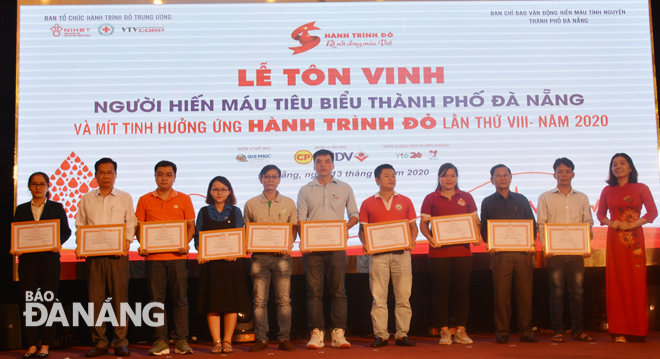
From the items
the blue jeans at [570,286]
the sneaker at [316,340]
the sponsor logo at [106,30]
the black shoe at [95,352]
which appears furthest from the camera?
the sponsor logo at [106,30]

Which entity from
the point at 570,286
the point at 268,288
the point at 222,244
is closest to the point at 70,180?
the point at 222,244

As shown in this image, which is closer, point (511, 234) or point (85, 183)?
point (511, 234)

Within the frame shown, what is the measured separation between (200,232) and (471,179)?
2.54 metres

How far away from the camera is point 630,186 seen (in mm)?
4500

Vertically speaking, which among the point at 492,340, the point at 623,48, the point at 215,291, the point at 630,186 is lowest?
the point at 492,340

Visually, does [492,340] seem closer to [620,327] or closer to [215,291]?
[620,327]

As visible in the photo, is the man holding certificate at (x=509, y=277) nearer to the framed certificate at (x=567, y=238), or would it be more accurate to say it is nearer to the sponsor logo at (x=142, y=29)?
the framed certificate at (x=567, y=238)

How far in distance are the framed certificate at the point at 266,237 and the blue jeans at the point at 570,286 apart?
86.0 inches

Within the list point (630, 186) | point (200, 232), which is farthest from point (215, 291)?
point (630, 186)

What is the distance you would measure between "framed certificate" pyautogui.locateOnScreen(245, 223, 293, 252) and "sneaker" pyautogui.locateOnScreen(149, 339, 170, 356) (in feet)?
3.27

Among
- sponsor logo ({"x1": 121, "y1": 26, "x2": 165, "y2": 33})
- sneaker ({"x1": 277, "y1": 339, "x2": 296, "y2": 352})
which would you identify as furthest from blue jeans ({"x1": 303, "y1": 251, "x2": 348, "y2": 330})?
sponsor logo ({"x1": 121, "y1": 26, "x2": 165, "y2": 33})

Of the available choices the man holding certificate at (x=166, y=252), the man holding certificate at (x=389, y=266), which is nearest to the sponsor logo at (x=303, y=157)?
the man holding certificate at (x=389, y=266)

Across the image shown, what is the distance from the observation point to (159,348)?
427 centimetres

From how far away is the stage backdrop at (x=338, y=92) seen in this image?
520cm
